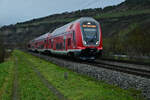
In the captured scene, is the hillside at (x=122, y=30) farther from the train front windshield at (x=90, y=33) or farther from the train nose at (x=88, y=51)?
the train nose at (x=88, y=51)

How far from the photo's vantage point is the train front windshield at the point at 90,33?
17844 millimetres

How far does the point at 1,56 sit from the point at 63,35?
35.7 feet

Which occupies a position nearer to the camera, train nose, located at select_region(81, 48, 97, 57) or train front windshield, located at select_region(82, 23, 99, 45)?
train nose, located at select_region(81, 48, 97, 57)

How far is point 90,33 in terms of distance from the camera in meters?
18.2

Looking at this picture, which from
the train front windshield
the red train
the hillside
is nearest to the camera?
the red train

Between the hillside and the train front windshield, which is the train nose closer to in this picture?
the train front windshield

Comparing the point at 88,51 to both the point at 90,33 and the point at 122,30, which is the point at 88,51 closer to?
the point at 90,33

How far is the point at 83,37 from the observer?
17734mm

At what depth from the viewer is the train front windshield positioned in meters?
17.8

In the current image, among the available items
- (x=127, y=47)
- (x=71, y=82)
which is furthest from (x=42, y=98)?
(x=127, y=47)

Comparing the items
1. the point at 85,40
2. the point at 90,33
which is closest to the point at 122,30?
the point at 90,33

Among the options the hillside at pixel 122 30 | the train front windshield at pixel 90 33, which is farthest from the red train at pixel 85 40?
the hillside at pixel 122 30

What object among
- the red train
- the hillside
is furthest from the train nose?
the hillside

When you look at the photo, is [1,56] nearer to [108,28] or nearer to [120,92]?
[120,92]
